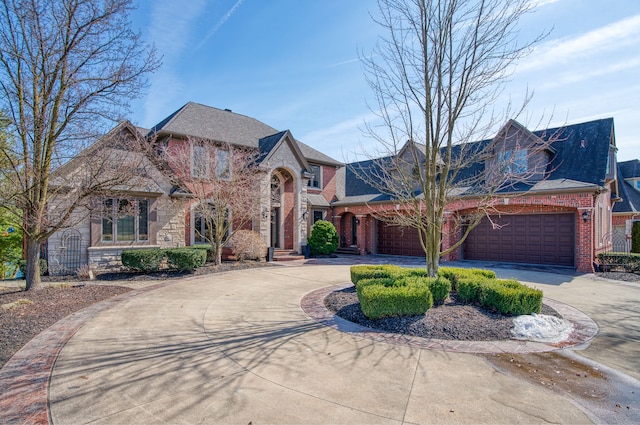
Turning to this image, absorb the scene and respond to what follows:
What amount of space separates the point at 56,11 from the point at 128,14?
1.50 meters

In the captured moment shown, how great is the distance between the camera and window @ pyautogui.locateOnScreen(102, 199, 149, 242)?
43.5 ft

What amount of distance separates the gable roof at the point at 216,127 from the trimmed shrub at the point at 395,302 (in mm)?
12517

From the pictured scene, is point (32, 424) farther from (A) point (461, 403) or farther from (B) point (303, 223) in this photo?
(B) point (303, 223)

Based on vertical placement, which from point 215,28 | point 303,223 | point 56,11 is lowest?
point 303,223

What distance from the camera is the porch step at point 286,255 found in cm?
1791

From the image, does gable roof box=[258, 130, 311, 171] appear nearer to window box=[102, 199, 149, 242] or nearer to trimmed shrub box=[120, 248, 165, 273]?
window box=[102, 199, 149, 242]

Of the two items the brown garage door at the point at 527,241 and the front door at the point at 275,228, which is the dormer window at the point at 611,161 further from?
the front door at the point at 275,228

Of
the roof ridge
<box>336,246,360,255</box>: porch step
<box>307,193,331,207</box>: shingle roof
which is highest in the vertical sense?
the roof ridge

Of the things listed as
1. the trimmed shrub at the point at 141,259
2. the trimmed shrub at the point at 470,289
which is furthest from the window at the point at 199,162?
the trimmed shrub at the point at 470,289

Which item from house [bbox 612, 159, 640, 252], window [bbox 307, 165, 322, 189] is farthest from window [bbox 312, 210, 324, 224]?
house [bbox 612, 159, 640, 252]

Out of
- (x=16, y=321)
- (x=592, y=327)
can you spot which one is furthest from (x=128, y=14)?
(x=592, y=327)

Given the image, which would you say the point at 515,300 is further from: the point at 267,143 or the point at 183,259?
the point at 267,143

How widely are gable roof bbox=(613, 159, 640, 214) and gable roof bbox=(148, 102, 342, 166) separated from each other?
1990 centimetres

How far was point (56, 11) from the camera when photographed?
7.94 metres
